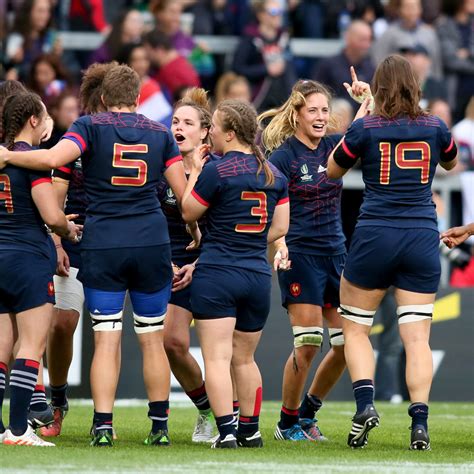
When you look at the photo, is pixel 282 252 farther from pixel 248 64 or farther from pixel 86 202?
pixel 248 64

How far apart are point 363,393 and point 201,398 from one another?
133cm

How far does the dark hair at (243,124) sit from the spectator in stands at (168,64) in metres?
6.81

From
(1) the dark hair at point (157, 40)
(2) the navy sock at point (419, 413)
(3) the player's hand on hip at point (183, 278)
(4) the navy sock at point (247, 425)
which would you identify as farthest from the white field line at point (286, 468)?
(1) the dark hair at point (157, 40)

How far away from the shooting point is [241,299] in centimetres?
753

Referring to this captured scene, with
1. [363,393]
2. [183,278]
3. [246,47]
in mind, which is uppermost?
[246,47]

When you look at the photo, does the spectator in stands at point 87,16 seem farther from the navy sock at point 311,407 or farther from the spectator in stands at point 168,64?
→ the navy sock at point 311,407

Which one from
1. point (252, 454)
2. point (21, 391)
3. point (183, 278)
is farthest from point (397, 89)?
point (21, 391)

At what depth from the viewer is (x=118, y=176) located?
7422mm

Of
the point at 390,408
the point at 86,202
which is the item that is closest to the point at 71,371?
the point at 390,408

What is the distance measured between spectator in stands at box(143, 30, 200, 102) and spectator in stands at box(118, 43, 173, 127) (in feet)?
1.34

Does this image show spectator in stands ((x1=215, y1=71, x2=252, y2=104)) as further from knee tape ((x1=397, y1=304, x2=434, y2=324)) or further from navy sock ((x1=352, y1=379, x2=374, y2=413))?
navy sock ((x1=352, y1=379, x2=374, y2=413))

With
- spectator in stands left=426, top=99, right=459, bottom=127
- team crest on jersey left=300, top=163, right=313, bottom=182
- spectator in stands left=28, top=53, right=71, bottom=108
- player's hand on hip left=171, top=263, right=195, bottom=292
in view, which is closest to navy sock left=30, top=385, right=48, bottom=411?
player's hand on hip left=171, top=263, right=195, bottom=292

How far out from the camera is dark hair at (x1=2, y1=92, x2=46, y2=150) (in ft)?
24.6

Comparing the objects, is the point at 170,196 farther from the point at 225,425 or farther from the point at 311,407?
the point at 311,407
